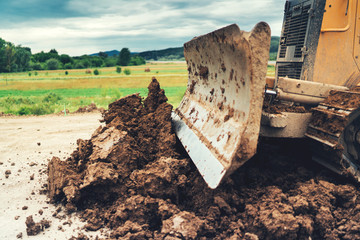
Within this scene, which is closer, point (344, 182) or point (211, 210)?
point (211, 210)

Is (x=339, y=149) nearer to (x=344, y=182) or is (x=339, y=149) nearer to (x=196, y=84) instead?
(x=344, y=182)

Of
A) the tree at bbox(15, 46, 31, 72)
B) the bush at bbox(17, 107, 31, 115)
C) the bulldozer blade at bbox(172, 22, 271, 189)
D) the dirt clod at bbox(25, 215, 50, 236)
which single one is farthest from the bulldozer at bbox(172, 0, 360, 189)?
the tree at bbox(15, 46, 31, 72)

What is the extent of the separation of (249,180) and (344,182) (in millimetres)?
1262

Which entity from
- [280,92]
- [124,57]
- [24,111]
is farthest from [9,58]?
[280,92]

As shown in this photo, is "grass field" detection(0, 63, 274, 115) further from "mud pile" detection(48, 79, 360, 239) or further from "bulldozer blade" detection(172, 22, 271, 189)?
"bulldozer blade" detection(172, 22, 271, 189)

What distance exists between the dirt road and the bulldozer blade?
1772mm

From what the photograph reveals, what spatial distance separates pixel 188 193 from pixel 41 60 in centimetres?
10434

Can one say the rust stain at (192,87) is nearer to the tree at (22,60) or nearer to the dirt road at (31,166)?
the dirt road at (31,166)

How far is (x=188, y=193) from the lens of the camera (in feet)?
12.2

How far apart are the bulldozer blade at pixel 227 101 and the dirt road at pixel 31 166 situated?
1.77 meters

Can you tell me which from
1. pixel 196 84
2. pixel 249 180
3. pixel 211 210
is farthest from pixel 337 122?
pixel 196 84

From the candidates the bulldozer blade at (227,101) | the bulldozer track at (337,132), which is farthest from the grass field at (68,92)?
the bulldozer track at (337,132)

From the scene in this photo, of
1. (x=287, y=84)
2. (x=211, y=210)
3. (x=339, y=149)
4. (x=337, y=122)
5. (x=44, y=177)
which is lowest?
(x=44, y=177)

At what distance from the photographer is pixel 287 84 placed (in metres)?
4.03
